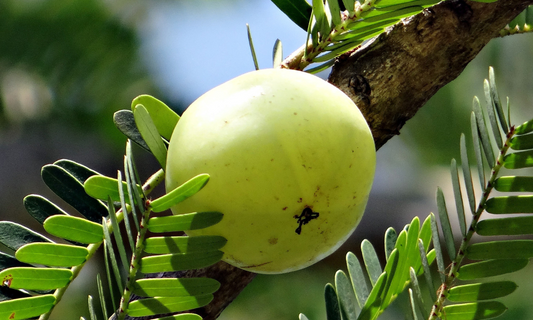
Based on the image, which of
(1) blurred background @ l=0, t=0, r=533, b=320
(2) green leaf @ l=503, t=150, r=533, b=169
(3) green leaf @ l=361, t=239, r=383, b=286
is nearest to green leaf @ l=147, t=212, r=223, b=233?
(3) green leaf @ l=361, t=239, r=383, b=286

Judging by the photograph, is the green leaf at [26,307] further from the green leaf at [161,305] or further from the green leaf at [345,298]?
the green leaf at [345,298]

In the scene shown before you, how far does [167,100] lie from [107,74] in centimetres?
46

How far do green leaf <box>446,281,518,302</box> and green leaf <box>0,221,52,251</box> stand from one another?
1.42 feet

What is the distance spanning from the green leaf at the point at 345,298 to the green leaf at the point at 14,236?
12.4 inches

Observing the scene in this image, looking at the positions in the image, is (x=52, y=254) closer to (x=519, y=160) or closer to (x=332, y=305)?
(x=332, y=305)

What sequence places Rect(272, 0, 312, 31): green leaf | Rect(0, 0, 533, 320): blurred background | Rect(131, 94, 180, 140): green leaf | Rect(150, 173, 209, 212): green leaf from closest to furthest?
1. Rect(150, 173, 209, 212): green leaf
2. Rect(131, 94, 180, 140): green leaf
3. Rect(272, 0, 312, 31): green leaf
4. Rect(0, 0, 533, 320): blurred background

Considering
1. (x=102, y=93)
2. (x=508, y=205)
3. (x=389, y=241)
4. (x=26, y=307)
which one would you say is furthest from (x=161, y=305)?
(x=102, y=93)

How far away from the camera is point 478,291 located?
474 mm

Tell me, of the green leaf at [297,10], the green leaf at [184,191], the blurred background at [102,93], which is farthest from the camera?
the blurred background at [102,93]

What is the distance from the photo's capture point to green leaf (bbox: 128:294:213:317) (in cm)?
43

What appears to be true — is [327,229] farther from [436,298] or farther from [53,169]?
[53,169]

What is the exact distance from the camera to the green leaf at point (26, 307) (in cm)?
43

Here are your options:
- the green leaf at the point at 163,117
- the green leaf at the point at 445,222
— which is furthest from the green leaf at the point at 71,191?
the green leaf at the point at 445,222

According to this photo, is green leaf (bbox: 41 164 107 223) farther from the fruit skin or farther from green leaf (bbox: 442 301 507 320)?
green leaf (bbox: 442 301 507 320)
